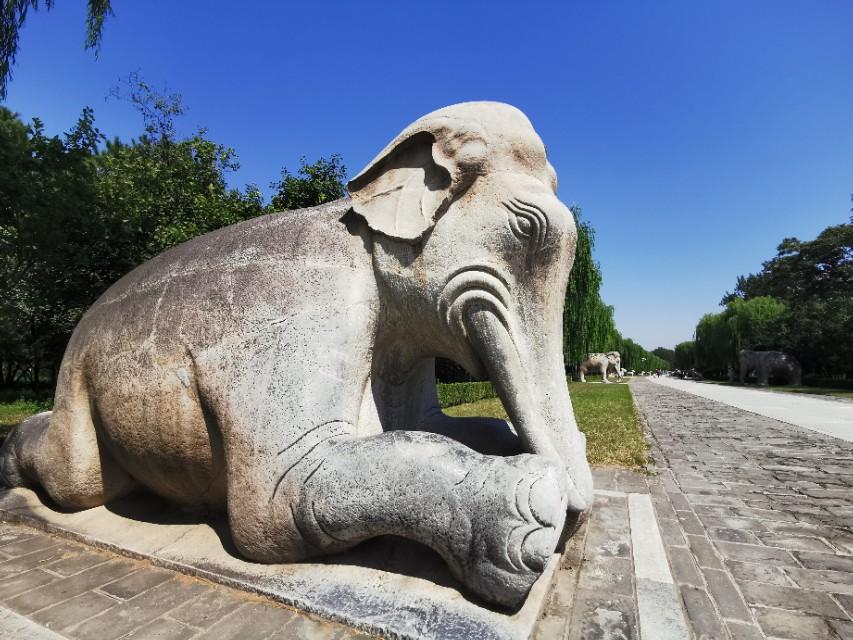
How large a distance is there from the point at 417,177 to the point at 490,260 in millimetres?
524

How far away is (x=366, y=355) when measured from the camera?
6.79ft

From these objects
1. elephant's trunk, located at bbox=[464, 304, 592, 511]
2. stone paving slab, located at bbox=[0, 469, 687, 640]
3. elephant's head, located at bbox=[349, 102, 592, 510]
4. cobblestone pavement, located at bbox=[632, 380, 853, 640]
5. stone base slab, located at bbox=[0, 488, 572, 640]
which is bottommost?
cobblestone pavement, located at bbox=[632, 380, 853, 640]

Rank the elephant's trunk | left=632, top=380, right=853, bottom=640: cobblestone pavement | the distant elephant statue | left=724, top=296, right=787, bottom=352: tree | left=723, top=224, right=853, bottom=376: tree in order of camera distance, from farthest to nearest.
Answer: left=724, top=296, right=787, bottom=352: tree < the distant elephant statue < left=723, top=224, right=853, bottom=376: tree < left=632, top=380, right=853, bottom=640: cobblestone pavement < the elephant's trunk

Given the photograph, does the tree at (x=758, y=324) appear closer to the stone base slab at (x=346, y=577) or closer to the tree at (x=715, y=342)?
the tree at (x=715, y=342)

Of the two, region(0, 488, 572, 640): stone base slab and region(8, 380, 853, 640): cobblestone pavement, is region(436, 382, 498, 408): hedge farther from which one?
region(0, 488, 572, 640): stone base slab

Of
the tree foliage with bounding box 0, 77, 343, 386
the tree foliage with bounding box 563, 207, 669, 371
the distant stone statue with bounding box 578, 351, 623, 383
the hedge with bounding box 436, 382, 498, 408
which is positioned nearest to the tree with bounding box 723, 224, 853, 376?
the distant stone statue with bounding box 578, 351, 623, 383

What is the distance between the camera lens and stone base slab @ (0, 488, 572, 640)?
159 centimetres

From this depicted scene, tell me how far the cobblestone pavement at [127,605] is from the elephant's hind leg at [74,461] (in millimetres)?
331

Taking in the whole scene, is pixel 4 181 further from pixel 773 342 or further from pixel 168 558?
pixel 773 342

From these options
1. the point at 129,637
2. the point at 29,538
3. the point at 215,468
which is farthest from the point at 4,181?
the point at 129,637

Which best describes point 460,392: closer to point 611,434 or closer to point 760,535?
point 611,434

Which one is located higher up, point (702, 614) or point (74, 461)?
point (74, 461)

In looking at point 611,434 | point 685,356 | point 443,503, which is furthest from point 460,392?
point 685,356

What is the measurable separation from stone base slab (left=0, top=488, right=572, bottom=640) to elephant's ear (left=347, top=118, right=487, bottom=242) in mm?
1321
